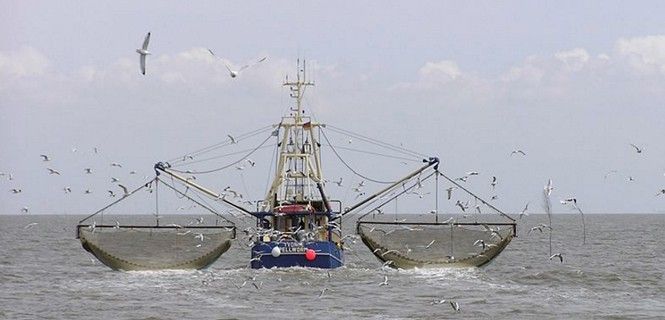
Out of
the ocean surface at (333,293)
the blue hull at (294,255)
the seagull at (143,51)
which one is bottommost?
the ocean surface at (333,293)

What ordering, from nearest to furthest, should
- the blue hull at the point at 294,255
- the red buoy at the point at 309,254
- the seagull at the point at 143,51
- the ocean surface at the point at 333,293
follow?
the seagull at the point at 143,51 < the ocean surface at the point at 333,293 < the red buoy at the point at 309,254 < the blue hull at the point at 294,255

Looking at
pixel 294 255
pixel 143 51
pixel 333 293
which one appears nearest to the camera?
pixel 143 51

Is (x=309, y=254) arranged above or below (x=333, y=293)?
above

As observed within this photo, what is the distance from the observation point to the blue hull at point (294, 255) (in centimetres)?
4806

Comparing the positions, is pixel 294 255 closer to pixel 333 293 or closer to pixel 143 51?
pixel 333 293

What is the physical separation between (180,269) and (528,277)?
16370mm

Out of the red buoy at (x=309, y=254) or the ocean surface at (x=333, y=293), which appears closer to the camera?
the ocean surface at (x=333, y=293)

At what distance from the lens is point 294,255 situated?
48062mm

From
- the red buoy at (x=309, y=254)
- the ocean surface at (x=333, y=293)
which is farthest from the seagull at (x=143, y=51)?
the red buoy at (x=309, y=254)

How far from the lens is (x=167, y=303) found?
126 feet

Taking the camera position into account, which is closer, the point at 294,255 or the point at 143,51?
the point at 143,51

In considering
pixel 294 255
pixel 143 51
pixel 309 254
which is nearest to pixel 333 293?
pixel 309 254

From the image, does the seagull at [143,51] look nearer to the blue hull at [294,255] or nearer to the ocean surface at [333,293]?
the ocean surface at [333,293]

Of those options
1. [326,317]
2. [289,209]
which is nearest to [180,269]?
[289,209]
